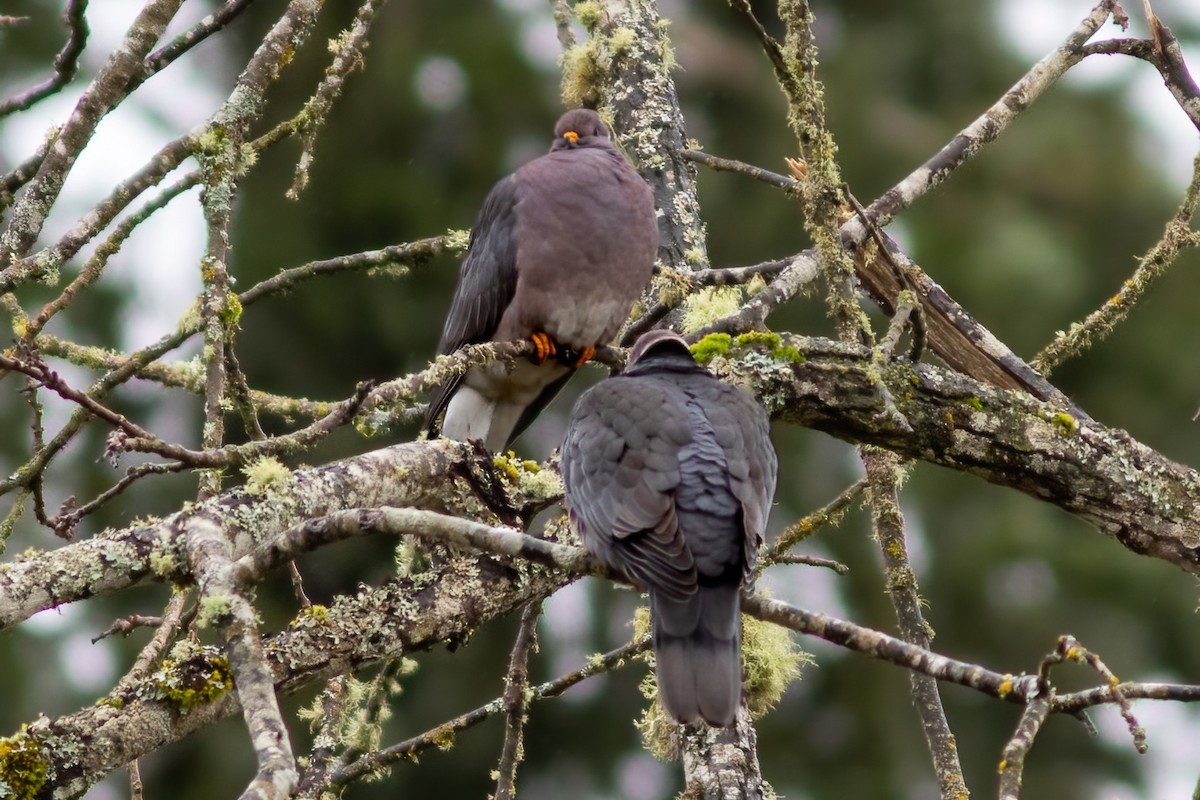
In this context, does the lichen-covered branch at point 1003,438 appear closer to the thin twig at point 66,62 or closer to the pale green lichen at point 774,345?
the pale green lichen at point 774,345

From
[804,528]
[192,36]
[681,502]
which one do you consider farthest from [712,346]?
[192,36]

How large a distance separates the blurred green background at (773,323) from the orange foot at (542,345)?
85.8 inches

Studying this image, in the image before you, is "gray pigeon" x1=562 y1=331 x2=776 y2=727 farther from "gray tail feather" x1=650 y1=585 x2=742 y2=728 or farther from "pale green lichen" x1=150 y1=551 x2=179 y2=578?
"pale green lichen" x1=150 y1=551 x2=179 y2=578

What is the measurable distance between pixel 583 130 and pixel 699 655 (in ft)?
7.79

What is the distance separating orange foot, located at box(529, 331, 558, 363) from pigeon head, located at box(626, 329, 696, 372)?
109 centimetres

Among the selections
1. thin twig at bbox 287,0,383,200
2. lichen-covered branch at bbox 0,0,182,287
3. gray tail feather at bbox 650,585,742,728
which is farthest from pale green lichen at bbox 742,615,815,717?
lichen-covered branch at bbox 0,0,182,287

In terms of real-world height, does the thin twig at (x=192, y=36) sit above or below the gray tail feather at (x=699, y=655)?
above

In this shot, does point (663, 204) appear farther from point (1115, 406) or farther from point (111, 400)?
point (1115, 406)

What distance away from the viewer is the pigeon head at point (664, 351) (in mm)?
3270

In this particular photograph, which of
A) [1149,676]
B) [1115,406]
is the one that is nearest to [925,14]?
[1115,406]

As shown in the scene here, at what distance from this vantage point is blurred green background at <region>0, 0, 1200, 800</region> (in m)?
6.62

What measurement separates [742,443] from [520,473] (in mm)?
610

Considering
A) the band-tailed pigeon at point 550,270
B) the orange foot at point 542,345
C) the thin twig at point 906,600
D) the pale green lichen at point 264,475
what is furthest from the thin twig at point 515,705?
the orange foot at point 542,345

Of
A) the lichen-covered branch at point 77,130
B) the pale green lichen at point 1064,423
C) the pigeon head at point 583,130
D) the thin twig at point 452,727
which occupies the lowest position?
the thin twig at point 452,727
